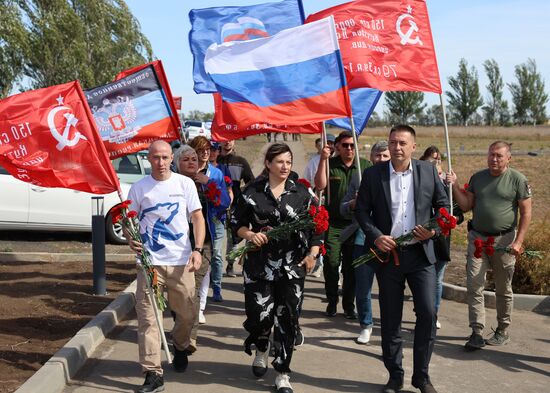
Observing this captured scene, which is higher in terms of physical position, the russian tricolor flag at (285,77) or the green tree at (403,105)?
the green tree at (403,105)

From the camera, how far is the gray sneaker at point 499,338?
7.21 metres

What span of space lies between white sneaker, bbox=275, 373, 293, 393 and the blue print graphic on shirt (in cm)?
137

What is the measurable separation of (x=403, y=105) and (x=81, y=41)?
52.8m

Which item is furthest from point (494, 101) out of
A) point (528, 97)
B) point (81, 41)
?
point (81, 41)

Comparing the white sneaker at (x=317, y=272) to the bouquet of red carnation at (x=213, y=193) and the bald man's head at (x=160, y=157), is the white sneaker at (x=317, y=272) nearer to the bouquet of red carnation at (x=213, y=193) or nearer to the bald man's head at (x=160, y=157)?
the bouquet of red carnation at (x=213, y=193)

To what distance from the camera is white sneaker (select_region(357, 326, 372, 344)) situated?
7184mm

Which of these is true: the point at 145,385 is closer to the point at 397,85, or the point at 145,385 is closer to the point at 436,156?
the point at 397,85

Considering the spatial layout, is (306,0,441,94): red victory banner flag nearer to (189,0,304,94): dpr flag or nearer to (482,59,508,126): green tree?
(189,0,304,94): dpr flag

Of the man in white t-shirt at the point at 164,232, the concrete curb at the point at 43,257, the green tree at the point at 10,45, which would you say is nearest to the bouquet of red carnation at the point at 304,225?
the man in white t-shirt at the point at 164,232

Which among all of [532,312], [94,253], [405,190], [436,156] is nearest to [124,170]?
[94,253]

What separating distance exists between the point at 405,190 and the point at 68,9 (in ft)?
94.4

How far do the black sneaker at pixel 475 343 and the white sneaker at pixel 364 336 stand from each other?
933 millimetres

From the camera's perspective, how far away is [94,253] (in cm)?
895

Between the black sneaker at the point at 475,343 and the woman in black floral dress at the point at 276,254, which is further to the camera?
the black sneaker at the point at 475,343
